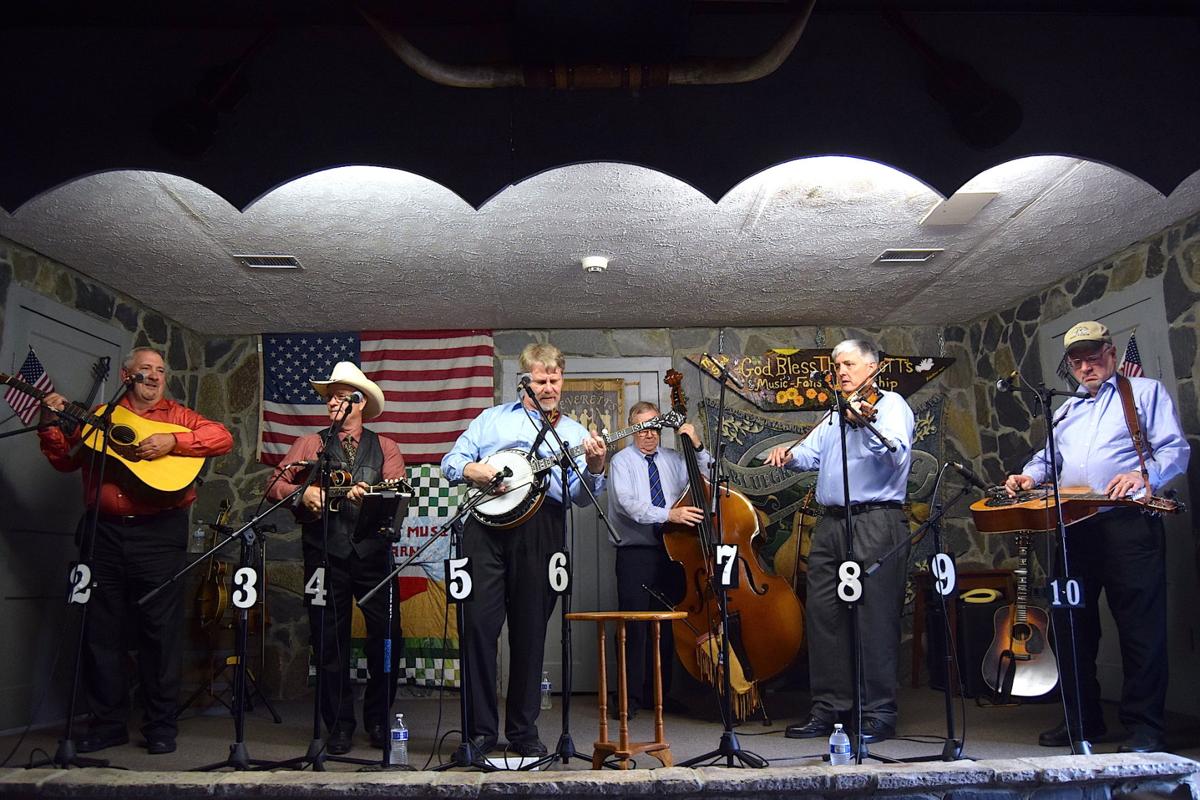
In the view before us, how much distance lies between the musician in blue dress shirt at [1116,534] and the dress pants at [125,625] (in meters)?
4.10

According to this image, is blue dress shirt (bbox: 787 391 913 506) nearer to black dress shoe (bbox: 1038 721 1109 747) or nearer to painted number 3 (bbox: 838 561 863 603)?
painted number 3 (bbox: 838 561 863 603)

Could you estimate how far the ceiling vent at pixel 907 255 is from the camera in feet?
18.0

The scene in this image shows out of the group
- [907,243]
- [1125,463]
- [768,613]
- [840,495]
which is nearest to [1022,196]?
[907,243]

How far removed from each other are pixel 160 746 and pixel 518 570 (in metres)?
1.94

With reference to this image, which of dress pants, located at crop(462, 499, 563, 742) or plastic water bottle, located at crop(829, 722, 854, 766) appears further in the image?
dress pants, located at crop(462, 499, 563, 742)

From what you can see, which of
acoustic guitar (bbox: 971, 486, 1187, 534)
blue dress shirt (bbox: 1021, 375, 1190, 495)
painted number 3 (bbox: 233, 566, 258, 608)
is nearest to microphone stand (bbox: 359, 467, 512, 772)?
painted number 3 (bbox: 233, 566, 258, 608)

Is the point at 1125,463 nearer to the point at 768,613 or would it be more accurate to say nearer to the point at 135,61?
the point at 768,613

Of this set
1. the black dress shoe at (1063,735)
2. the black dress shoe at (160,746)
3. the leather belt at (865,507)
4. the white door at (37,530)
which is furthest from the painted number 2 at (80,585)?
the black dress shoe at (1063,735)

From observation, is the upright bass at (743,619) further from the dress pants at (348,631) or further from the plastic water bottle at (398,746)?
the plastic water bottle at (398,746)

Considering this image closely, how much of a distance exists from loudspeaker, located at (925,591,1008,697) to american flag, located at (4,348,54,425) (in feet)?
17.6

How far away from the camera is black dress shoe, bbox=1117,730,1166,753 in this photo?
12.9ft

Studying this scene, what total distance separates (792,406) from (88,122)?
5094 millimetres

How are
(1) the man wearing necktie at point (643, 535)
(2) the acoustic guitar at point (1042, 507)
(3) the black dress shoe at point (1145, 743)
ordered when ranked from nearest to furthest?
(3) the black dress shoe at point (1145, 743), (2) the acoustic guitar at point (1042, 507), (1) the man wearing necktie at point (643, 535)

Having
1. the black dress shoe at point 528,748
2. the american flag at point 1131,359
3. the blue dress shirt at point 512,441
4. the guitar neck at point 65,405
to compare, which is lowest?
the black dress shoe at point 528,748
